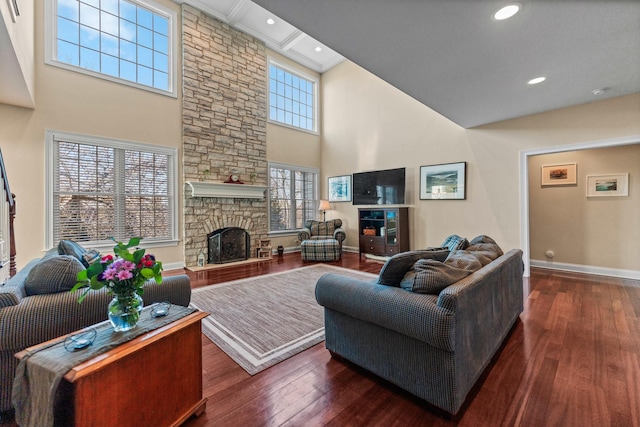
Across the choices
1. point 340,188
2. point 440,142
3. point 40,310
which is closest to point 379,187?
point 340,188

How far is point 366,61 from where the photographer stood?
2.71 metres

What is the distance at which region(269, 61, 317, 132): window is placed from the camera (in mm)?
6918

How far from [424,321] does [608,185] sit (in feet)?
17.1

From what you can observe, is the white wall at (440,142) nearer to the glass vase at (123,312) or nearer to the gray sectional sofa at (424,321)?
the gray sectional sofa at (424,321)

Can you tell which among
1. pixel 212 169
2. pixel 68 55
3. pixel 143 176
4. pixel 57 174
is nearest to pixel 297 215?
pixel 212 169

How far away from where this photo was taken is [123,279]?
3.99ft

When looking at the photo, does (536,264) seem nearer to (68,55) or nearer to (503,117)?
(503,117)

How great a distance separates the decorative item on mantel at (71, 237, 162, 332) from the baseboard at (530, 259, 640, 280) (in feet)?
20.7

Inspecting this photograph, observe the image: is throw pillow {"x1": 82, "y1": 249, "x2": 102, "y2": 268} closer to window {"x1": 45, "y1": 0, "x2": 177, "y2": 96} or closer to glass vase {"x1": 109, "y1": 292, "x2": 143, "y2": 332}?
glass vase {"x1": 109, "y1": 292, "x2": 143, "y2": 332}

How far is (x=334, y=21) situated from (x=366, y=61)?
0.72 metres

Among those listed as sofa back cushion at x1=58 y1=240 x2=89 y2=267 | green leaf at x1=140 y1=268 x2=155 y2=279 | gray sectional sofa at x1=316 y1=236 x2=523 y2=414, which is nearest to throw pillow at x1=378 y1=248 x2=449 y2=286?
gray sectional sofa at x1=316 y1=236 x2=523 y2=414

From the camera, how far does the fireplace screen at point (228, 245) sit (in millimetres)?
5574

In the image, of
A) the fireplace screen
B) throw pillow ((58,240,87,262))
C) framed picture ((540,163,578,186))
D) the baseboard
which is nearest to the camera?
throw pillow ((58,240,87,262))

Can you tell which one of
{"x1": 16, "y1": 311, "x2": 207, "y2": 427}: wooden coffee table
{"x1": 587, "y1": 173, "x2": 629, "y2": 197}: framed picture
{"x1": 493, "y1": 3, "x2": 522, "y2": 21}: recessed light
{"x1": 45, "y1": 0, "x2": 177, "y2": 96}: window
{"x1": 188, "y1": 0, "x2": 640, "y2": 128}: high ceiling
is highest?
{"x1": 45, "y1": 0, "x2": 177, "y2": 96}: window
